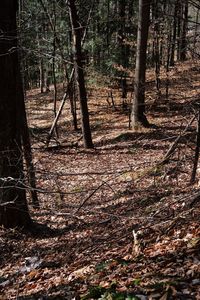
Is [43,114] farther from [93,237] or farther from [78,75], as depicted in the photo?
[93,237]

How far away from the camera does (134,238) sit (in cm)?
577

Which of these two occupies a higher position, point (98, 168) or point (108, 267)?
point (108, 267)

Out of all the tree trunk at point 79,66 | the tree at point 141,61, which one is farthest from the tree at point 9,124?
the tree at point 141,61

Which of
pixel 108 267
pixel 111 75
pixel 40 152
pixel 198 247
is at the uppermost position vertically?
pixel 111 75

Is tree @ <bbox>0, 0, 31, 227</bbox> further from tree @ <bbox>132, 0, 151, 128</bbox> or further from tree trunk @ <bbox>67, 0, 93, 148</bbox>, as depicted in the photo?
tree @ <bbox>132, 0, 151, 128</bbox>

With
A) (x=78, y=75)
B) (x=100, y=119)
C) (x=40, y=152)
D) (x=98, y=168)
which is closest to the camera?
(x=98, y=168)

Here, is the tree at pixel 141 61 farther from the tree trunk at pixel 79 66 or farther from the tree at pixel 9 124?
the tree at pixel 9 124

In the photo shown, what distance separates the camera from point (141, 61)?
16.7 meters

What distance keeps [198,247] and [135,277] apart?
0.88 meters

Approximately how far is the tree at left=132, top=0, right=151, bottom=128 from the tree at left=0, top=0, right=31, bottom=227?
905 centimetres

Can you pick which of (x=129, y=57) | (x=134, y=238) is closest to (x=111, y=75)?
(x=129, y=57)

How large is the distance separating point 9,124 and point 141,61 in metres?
10.5

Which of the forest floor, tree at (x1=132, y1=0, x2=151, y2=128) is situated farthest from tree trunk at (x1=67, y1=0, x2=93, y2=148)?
the forest floor

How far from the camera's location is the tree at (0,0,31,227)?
7.03 meters
